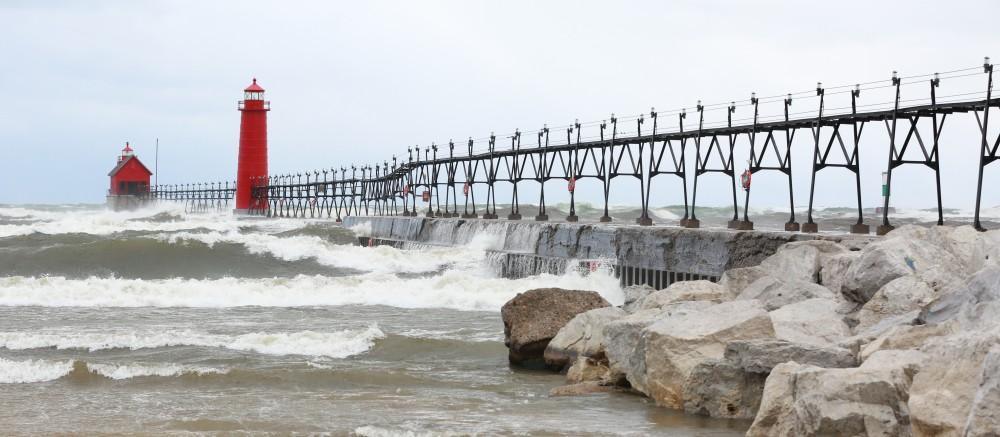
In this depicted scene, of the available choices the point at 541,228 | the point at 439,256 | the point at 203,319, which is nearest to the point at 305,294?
the point at 203,319

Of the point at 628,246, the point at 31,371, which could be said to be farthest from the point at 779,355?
the point at 628,246

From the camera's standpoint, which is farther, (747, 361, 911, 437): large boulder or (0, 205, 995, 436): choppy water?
(0, 205, 995, 436): choppy water

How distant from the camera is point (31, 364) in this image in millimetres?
11258

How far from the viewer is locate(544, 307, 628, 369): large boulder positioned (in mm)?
10938

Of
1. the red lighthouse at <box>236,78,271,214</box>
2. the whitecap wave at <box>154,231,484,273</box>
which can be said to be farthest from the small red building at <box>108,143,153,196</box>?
the whitecap wave at <box>154,231,484,273</box>

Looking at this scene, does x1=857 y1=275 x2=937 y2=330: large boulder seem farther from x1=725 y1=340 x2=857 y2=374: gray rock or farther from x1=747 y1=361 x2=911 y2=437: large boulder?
x1=747 y1=361 x2=911 y2=437: large boulder

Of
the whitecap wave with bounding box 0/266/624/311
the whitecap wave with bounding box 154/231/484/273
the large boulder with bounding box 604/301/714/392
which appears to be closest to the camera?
the large boulder with bounding box 604/301/714/392

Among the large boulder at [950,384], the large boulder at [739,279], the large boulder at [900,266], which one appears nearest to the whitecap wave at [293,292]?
the large boulder at [739,279]

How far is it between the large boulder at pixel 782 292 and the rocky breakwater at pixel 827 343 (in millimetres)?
18

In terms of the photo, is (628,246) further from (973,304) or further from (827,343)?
(973,304)

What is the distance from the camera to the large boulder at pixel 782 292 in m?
10.9

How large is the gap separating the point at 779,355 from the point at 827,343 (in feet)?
3.26

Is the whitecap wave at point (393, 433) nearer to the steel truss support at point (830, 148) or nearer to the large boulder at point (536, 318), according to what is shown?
the large boulder at point (536, 318)

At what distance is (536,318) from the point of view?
11859 mm
